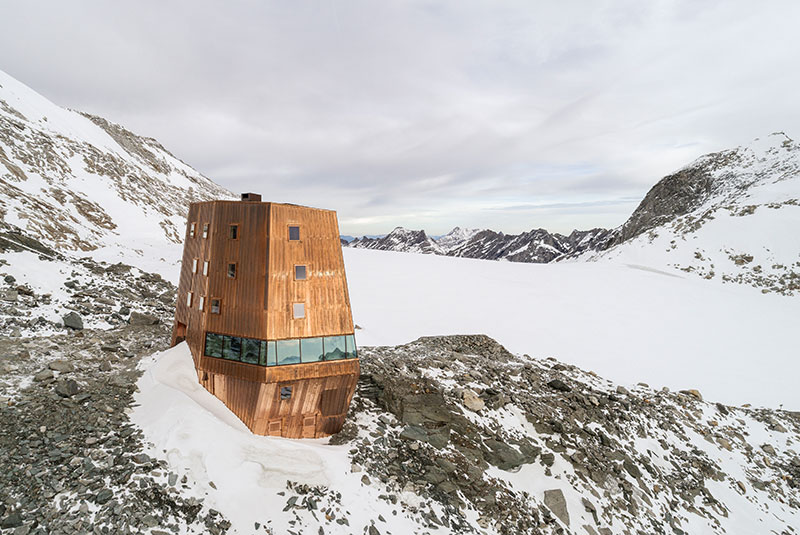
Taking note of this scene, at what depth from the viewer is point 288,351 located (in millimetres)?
13820

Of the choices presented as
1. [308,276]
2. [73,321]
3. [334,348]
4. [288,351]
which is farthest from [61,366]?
[334,348]

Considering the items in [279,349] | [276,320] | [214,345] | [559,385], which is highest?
[276,320]

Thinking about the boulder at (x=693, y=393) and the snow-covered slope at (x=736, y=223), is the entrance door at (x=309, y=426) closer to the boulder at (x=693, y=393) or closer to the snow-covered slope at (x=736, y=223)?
the boulder at (x=693, y=393)

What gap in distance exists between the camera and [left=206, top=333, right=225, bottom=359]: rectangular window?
1446cm

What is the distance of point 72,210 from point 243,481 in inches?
1667

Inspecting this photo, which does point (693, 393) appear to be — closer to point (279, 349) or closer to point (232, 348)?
point (279, 349)

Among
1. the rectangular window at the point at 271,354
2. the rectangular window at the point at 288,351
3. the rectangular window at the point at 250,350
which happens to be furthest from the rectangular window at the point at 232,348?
the rectangular window at the point at 288,351

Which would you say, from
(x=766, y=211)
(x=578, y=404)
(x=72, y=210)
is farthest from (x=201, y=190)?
(x=766, y=211)

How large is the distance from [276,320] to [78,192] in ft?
154

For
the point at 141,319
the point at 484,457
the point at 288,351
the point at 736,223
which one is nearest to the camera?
the point at 288,351

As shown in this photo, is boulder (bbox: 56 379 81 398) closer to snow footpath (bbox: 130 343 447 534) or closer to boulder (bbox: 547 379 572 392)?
snow footpath (bbox: 130 343 447 534)

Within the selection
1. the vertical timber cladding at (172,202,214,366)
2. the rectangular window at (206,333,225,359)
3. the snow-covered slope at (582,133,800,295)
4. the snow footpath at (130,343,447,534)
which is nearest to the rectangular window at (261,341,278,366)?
the rectangular window at (206,333,225,359)

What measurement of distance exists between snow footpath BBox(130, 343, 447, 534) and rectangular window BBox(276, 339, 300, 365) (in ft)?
10.2

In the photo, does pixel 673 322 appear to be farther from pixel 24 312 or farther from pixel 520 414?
pixel 24 312
